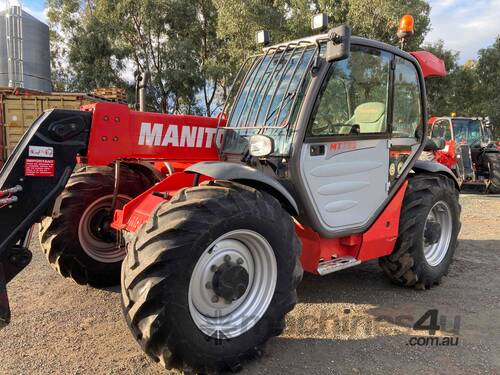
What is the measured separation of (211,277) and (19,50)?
15.8 m

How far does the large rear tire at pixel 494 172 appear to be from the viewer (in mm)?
13641

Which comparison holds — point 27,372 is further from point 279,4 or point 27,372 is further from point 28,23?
point 279,4

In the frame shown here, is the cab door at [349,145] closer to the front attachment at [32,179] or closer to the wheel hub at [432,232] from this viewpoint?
the wheel hub at [432,232]

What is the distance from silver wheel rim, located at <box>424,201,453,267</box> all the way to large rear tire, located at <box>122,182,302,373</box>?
2.38 m

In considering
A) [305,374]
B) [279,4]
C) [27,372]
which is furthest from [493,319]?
[279,4]

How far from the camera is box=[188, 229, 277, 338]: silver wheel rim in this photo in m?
2.96

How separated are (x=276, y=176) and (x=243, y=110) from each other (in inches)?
34.4

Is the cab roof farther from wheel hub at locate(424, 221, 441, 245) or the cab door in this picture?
wheel hub at locate(424, 221, 441, 245)

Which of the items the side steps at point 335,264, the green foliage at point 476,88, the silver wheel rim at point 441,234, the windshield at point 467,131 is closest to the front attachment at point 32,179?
the side steps at point 335,264

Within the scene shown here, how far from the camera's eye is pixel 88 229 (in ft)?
14.2

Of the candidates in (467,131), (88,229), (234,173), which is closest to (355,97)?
(234,173)

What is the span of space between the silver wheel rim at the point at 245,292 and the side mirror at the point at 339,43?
1466mm

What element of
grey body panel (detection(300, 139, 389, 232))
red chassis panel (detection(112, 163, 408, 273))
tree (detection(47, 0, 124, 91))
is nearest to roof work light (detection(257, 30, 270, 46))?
grey body panel (detection(300, 139, 389, 232))

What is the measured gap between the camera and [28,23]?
52.5ft
